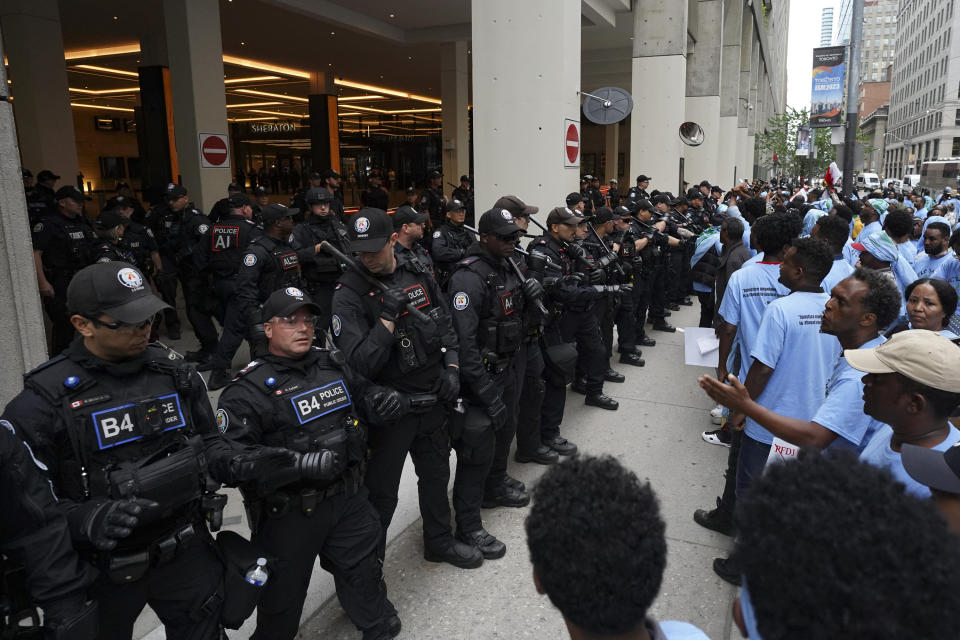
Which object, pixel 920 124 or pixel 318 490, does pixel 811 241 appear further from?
pixel 920 124

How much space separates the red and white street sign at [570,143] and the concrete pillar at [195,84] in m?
6.48

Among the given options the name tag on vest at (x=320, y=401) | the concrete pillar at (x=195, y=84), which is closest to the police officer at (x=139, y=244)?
the concrete pillar at (x=195, y=84)

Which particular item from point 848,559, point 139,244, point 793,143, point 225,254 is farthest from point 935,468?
point 793,143

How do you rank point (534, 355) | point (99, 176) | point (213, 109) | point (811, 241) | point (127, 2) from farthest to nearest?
point (99, 176), point (127, 2), point (213, 109), point (534, 355), point (811, 241)

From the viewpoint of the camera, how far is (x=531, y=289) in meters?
4.24

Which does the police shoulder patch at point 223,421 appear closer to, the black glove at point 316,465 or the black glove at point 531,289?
the black glove at point 316,465

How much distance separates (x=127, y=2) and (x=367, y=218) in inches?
482

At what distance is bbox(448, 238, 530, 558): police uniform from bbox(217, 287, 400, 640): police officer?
93 centimetres

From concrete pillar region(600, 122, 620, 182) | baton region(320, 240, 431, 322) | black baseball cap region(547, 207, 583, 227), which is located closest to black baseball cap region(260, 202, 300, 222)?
black baseball cap region(547, 207, 583, 227)

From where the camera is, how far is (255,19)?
1381cm

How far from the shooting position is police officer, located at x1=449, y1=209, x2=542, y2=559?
377 centimetres

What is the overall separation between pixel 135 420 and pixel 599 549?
5.77 ft

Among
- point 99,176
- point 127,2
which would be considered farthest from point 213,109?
point 99,176

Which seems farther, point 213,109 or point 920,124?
point 920,124
